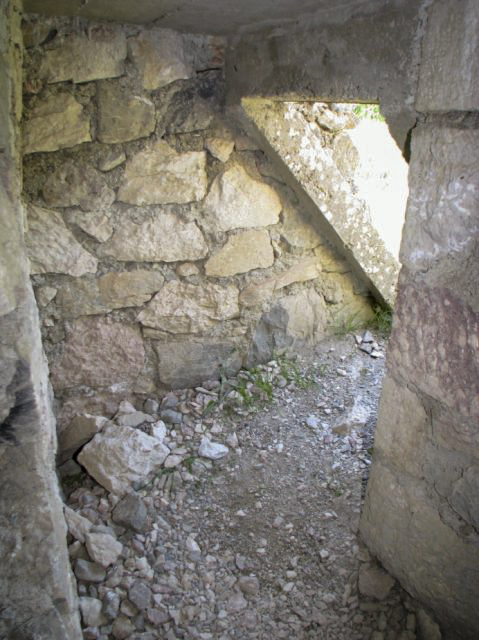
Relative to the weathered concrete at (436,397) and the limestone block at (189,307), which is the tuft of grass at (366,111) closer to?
the limestone block at (189,307)

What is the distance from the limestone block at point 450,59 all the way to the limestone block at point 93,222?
1313mm

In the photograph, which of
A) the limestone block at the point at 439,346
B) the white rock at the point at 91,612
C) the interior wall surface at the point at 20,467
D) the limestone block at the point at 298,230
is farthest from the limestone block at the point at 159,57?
the white rock at the point at 91,612

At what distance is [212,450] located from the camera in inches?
88.0

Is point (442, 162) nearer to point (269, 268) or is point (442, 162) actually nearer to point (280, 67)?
point (280, 67)

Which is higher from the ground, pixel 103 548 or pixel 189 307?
pixel 189 307

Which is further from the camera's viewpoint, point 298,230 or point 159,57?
point 298,230

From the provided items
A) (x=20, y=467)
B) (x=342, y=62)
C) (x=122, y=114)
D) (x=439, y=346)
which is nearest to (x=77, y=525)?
(x=20, y=467)

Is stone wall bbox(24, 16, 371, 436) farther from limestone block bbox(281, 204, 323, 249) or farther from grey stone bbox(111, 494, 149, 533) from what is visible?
grey stone bbox(111, 494, 149, 533)

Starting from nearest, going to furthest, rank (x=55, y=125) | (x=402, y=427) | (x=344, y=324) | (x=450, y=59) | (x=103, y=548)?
(x=450, y=59) → (x=402, y=427) → (x=103, y=548) → (x=55, y=125) → (x=344, y=324)

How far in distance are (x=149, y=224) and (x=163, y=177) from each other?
0.20 metres

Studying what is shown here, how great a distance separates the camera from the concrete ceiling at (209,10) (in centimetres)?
150

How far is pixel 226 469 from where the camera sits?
2.17 meters

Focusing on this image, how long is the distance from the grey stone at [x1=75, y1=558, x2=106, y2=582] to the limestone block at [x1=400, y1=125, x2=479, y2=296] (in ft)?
4.47

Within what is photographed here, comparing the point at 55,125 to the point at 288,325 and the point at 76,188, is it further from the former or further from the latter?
the point at 288,325
